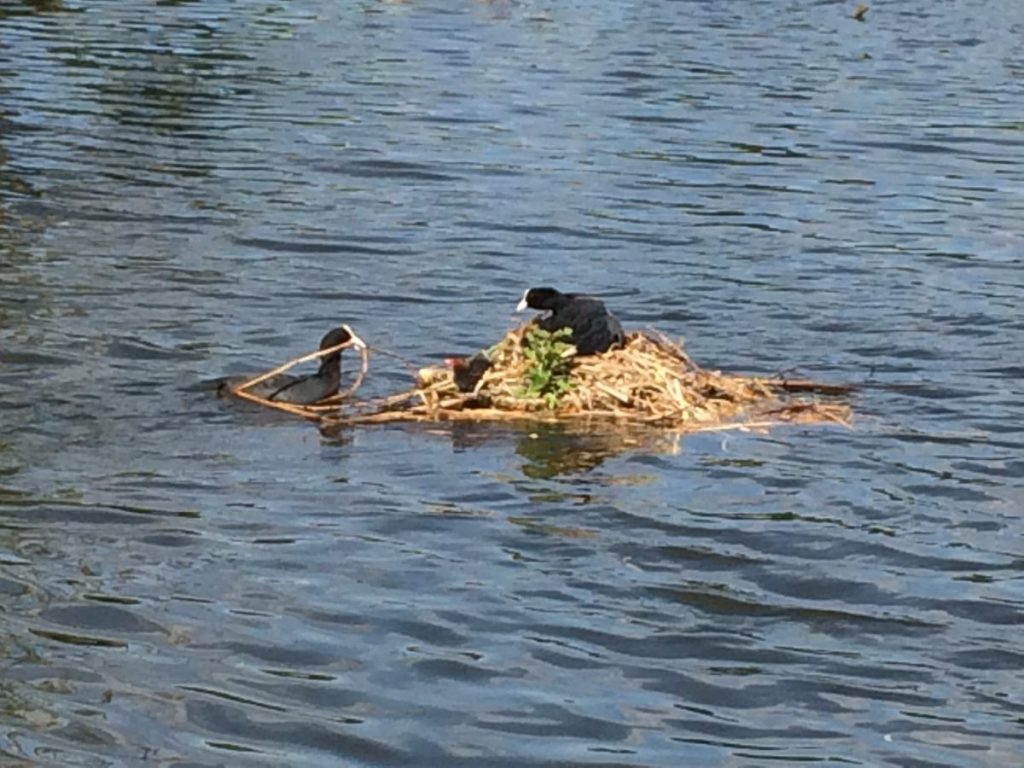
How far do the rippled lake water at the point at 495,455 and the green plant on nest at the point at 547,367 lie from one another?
400 millimetres

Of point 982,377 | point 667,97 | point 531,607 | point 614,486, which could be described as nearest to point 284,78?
point 667,97

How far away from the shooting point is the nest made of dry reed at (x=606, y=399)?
41.7 feet

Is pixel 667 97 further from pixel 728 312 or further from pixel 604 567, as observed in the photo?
pixel 604 567

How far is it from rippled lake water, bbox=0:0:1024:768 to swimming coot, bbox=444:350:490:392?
0.54 metres

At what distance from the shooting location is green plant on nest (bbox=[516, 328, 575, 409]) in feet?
41.3

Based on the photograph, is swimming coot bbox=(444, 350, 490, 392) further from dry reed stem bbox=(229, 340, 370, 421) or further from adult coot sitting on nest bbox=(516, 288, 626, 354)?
dry reed stem bbox=(229, 340, 370, 421)

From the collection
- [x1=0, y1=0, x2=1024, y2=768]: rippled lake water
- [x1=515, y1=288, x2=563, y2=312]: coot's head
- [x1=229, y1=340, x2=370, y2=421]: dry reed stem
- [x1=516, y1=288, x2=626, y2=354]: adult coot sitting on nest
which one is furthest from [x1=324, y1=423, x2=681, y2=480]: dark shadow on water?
→ [x1=515, y1=288, x2=563, y2=312]: coot's head

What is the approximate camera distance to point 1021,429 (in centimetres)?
1300

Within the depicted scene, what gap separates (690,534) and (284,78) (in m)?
19.8

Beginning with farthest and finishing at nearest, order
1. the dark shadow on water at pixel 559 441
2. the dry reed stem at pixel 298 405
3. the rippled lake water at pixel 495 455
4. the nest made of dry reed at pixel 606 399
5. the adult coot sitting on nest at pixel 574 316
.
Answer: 1. the adult coot sitting on nest at pixel 574 316
2. the dry reed stem at pixel 298 405
3. the nest made of dry reed at pixel 606 399
4. the dark shadow on water at pixel 559 441
5. the rippled lake water at pixel 495 455

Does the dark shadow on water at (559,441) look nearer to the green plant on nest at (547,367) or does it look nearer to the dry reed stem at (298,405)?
the green plant on nest at (547,367)

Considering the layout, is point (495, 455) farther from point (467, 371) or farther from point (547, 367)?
point (467, 371)

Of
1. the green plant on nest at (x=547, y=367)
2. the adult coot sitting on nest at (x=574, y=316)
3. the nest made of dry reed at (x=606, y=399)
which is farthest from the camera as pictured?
the adult coot sitting on nest at (x=574, y=316)

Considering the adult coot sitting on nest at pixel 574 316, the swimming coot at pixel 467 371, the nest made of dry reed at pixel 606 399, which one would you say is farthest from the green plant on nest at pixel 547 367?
the swimming coot at pixel 467 371
